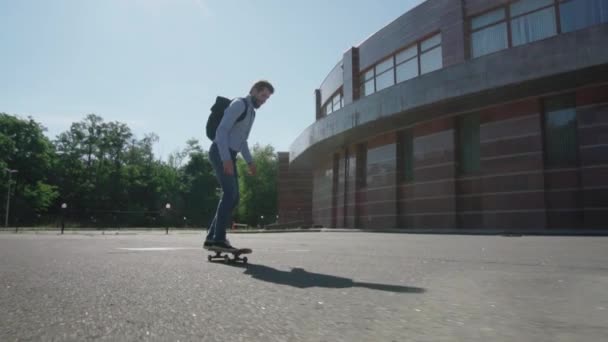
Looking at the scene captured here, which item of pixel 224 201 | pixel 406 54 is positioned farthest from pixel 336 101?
pixel 224 201

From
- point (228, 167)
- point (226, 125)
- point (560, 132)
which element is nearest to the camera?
point (228, 167)

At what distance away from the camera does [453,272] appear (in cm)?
345

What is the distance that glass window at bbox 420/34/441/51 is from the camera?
2504 cm

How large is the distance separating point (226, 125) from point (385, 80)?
25.7 m

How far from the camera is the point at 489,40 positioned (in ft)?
74.5

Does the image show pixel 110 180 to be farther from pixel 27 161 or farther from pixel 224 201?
pixel 224 201

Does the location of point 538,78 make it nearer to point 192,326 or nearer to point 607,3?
point 607,3

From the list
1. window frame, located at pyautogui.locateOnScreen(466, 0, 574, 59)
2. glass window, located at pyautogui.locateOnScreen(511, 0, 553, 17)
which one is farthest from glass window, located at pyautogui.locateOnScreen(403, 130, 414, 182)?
glass window, located at pyautogui.locateOnScreen(511, 0, 553, 17)

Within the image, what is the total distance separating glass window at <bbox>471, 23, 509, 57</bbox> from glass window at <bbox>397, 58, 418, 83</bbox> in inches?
158

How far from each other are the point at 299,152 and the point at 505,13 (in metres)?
20.7

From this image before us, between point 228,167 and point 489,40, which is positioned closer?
point 228,167

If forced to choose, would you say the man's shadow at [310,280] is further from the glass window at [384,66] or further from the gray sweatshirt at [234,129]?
the glass window at [384,66]

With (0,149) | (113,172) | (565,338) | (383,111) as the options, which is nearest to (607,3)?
(383,111)

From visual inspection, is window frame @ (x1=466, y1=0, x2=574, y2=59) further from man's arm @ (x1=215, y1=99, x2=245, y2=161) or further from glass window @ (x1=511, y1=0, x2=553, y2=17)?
man's arm @ (x1=215, y1=99, x2=245, y2=161)
